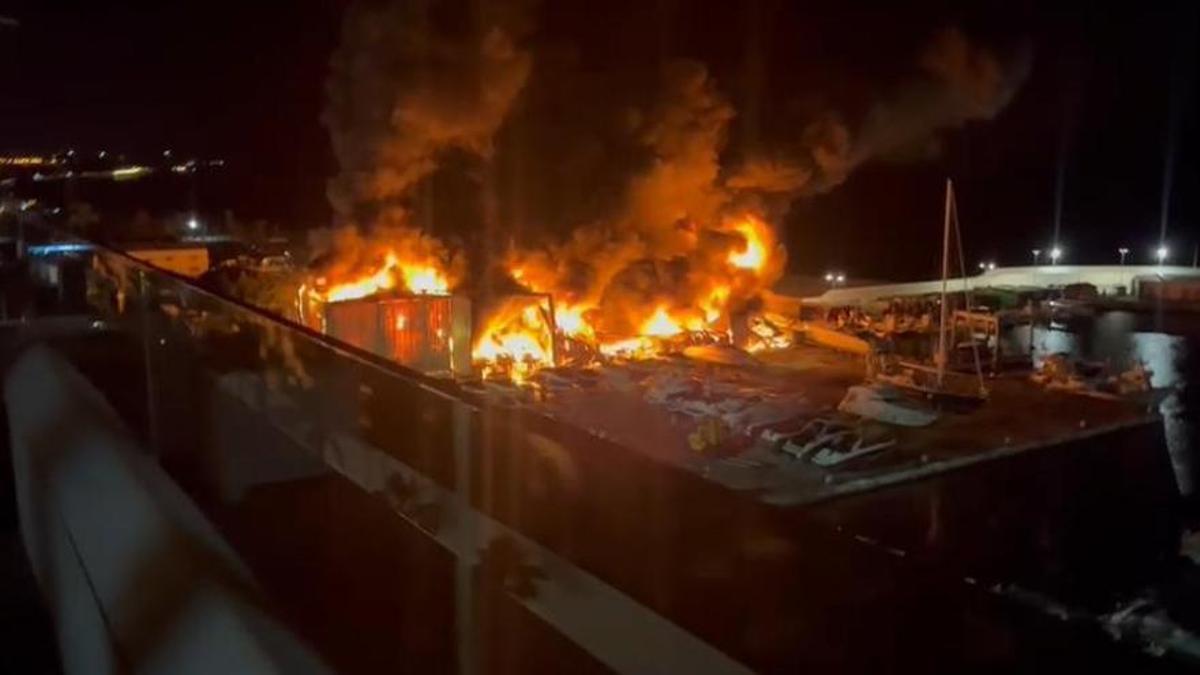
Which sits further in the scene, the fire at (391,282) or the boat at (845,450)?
the fire at (391,282)

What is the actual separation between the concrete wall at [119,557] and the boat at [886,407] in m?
19.8

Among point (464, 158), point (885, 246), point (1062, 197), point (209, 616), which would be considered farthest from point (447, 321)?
point (1062, 197)

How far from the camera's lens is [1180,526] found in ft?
59.4

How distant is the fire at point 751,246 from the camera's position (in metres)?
36.7

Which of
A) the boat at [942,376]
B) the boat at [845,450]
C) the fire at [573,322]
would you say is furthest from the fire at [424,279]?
the boat at [845,450]

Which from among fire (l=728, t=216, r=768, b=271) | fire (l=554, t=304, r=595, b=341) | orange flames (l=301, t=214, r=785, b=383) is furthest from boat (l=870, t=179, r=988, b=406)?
fire (l=728, t=216, r=768, b=271)

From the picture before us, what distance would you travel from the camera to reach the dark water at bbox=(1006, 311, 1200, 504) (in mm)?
22844

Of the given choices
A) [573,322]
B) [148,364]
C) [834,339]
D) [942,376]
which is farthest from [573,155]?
[148,364]

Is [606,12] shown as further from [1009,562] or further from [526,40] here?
[1009,562]

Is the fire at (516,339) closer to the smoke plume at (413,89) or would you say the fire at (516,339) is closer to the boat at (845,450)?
the smoke plume at (413,89)

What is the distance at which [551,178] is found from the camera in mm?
35062

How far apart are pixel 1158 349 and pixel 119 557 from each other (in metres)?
30.6

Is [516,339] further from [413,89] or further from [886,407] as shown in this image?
[886,407]

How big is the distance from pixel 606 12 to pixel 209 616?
121 ft
